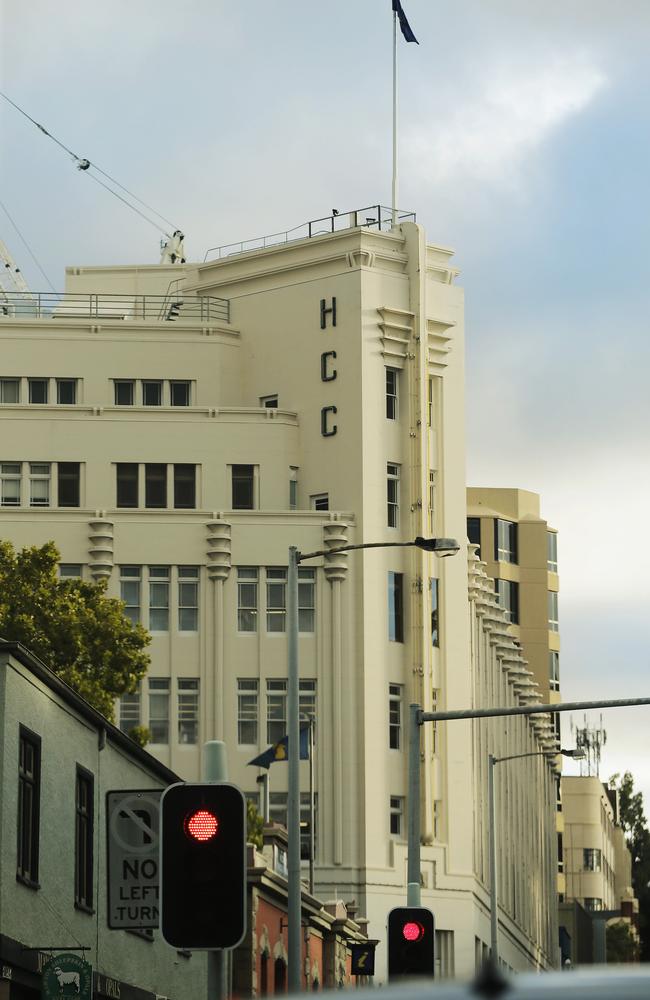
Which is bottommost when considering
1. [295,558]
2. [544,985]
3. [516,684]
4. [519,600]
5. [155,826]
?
[544,985]

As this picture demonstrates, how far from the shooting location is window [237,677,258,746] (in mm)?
76625

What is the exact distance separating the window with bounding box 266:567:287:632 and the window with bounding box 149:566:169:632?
12.2 ft

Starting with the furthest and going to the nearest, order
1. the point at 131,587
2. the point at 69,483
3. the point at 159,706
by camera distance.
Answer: the point at 69,483 < the point at 131,587 < the point at 159,706

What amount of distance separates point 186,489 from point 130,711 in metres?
8.90

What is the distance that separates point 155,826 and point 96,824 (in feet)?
30.8

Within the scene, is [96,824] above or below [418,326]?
below

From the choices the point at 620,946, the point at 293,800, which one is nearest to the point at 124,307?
the point at 293,800

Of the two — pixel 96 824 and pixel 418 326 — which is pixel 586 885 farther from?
pixel 96 824

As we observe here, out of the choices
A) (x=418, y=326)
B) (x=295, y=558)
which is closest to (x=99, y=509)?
(x=418, y=326)

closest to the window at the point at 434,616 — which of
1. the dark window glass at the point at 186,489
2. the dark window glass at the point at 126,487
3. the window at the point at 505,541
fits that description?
the dark window glass at the point at 186,489

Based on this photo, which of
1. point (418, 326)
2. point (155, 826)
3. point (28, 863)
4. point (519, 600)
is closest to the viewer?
point (155, 826)

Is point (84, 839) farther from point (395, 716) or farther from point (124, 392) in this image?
point (124, 392)

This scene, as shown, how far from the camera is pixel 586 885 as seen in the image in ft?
504

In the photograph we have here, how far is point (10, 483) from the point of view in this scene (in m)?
79.8
